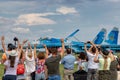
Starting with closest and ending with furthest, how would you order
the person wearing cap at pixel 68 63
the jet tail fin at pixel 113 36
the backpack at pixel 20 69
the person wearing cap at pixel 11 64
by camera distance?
the person wearing cap at pixel 11 64, the backpack at pixel 20 69, the person wearing cap at pixel 68 63, the jet tail fin at pixel 113 36

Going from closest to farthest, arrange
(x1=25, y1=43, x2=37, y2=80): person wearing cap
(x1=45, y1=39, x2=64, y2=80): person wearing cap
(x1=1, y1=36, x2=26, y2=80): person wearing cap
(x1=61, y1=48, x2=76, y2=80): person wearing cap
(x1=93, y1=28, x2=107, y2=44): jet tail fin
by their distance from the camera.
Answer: (x1=1, y1=36, x2=26, y2=80): person wearing cap, (x1=45, y1=39, x2=64, y2=80): person wearing cap, (x1=25, y1=43, x2=37, y2=80): person wearing cap, (x1=61, y1=48, x2=76, y2=80): person wearing cap, (x1=93, y1=28, x2=107, y2=44): jet tail fin

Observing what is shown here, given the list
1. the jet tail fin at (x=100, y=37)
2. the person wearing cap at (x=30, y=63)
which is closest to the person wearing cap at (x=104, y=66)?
the person wearing cap at (x=30, y=63)

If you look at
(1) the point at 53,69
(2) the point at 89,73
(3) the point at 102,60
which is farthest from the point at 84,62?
(1) the point at 53,69

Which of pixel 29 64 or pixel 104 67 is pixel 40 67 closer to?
pixel 29 64

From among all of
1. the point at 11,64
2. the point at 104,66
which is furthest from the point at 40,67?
the point at 11,64

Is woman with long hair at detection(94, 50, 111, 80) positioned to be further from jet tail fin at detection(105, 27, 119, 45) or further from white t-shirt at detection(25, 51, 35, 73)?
jet tail fin at detection(105, 27, 119, 45)

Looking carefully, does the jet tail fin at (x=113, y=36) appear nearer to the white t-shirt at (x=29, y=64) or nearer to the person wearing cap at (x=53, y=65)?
the white t-shirt at (x=29, y=64)

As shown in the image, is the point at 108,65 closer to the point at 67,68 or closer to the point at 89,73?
the point at 89,73

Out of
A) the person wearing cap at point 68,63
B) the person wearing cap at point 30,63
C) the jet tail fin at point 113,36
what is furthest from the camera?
the jet tail fin at point 113,36

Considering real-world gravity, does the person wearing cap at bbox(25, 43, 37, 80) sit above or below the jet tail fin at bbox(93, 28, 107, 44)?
above

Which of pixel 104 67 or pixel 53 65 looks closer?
pixel 53 65

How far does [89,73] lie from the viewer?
44.6ft

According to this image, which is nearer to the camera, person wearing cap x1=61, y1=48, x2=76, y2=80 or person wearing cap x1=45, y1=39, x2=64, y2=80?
person wearing cap x1=45, y1=39, x2=64, y2=80

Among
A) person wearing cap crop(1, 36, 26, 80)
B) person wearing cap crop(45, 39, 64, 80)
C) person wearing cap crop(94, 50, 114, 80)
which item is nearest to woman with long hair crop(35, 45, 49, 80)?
person wearing cap crop(94, 50, 114, 80)
